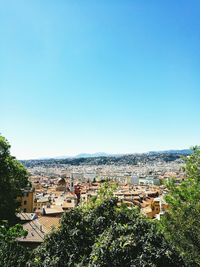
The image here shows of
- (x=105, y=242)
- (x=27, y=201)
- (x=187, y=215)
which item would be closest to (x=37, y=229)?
(x=187, y=215)

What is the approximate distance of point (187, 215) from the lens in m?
14.4

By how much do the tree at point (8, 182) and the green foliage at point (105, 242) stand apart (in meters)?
14.2

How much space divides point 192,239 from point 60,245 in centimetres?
709

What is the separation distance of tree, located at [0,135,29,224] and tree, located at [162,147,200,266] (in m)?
13.5

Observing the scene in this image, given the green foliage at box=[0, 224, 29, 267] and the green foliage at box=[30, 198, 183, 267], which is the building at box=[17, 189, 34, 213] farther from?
the green foliage at box=[30, 198, 183, 267]

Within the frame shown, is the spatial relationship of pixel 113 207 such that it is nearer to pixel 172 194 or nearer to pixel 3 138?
pixel 172 194

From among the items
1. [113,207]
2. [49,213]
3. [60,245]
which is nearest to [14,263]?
[60,245]

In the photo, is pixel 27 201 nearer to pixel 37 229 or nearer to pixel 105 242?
pixel 37 229

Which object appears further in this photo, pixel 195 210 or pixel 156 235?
pixel 195 210

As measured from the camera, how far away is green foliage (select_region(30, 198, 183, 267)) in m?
8.38

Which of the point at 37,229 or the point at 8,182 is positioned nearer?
the point at 8,182

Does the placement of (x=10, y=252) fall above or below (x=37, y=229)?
above

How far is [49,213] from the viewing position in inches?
1775

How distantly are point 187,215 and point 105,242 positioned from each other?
6.98 meters
